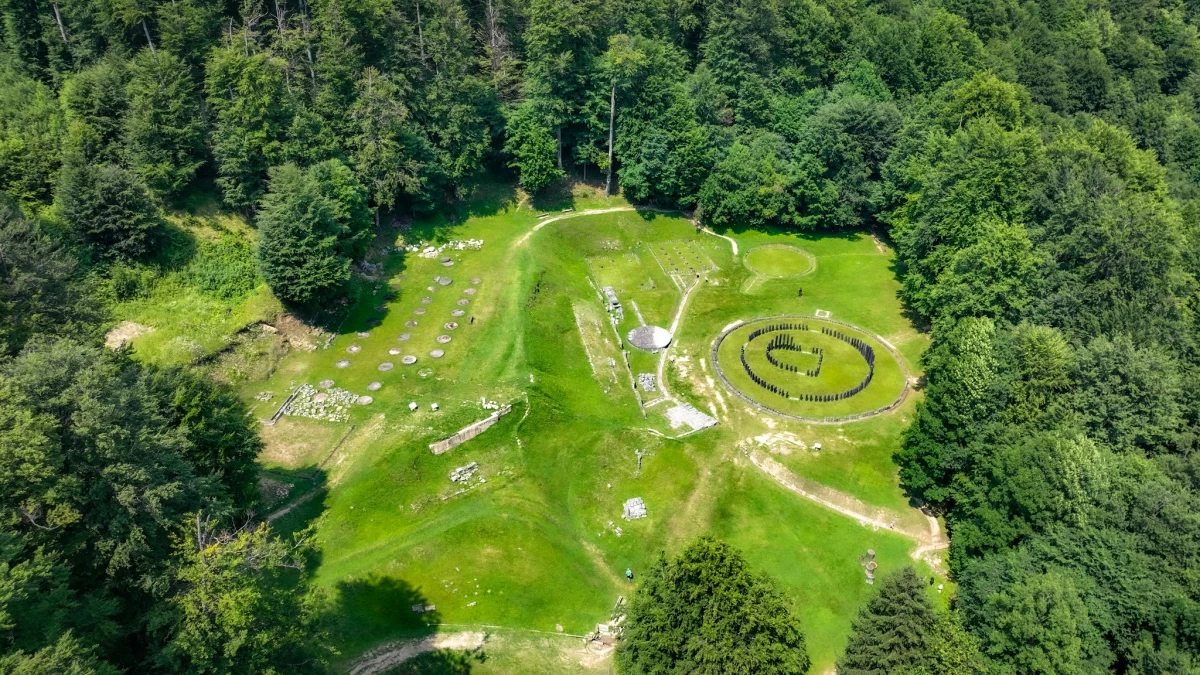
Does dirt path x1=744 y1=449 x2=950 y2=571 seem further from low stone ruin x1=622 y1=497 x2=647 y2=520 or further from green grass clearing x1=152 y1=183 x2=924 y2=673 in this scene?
low stone ruin x1=622 y1=497 x2=647 y2=520

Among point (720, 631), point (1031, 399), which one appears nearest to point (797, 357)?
point (1031, 399)

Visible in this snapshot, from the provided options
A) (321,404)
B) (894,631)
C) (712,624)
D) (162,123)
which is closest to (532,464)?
(321,404)

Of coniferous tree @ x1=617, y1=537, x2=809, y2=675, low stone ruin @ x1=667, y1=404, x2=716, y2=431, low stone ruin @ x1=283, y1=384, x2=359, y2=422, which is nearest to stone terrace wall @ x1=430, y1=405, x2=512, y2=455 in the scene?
low stone ruin @ x1=283, y1=384, x2=359, y2=422

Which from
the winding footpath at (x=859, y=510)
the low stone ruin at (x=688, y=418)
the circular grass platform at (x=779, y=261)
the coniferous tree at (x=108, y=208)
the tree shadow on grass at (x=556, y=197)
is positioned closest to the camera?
the winding footpath at (x=859, y=510)

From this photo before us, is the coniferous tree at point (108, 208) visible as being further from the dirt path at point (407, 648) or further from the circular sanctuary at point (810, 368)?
the circular sanctuary at point (810, 368)

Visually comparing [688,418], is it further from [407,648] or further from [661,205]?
[661,205]

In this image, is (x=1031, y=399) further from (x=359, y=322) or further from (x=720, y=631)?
(x=359, y=322)

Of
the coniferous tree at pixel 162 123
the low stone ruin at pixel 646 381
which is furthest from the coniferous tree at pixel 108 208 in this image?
the low stone ruin at pixel 646 381
